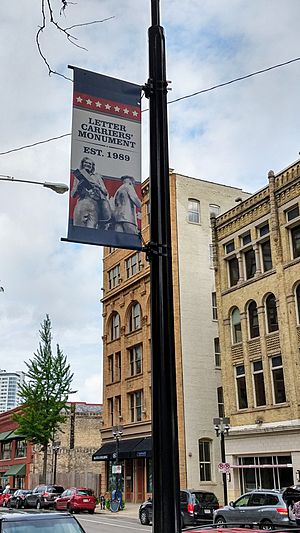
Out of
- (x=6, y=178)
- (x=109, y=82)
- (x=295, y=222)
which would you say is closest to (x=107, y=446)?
(x=295, y=222)

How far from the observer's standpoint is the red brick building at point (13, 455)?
61375 millimetres

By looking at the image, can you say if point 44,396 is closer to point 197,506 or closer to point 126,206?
point 197,506

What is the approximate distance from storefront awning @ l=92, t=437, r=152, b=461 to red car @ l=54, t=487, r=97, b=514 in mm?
4081

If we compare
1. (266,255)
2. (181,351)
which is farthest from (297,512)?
(181,351)

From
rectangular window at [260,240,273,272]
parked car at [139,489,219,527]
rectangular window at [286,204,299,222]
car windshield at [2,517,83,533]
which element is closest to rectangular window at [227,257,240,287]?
rectangular window at [260,240,273,272]

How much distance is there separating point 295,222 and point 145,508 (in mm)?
15497

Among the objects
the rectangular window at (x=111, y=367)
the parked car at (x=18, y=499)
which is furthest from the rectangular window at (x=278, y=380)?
the parked car at (x=18, y=499)

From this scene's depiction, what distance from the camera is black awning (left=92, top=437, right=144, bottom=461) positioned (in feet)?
137

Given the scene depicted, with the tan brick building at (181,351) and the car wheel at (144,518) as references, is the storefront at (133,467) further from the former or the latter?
the car wheel at (144,518)

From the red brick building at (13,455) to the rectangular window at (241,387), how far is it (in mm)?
32346

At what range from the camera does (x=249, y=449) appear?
32812 millimetres

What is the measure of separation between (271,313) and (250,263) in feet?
12.0

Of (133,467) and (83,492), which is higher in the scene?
(133,467)

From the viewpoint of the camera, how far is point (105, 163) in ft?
17.5
